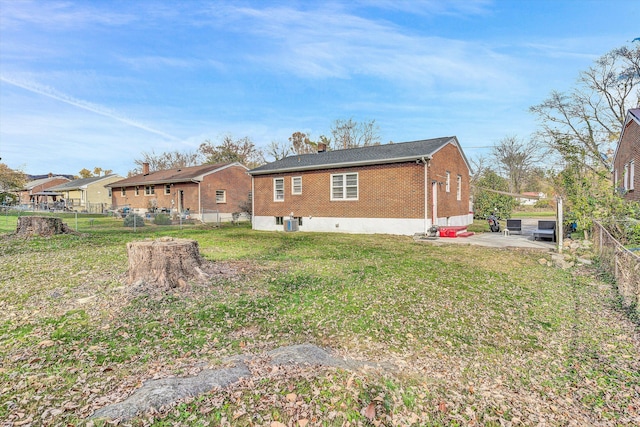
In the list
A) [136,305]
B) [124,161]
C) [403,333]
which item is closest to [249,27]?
[136,305]

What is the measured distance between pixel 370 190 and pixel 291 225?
4.89m

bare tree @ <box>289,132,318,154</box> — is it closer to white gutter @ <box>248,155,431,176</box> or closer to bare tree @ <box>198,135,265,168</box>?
bare tree @ <box>198,135,265,168</box>

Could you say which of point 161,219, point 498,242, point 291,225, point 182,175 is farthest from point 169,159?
point 498,242

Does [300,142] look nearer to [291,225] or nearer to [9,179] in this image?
[291,225]

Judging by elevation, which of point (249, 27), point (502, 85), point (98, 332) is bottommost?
point (98, 332)

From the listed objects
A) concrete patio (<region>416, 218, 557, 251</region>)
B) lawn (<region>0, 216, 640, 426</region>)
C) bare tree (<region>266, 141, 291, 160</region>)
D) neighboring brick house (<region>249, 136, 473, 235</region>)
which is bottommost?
lawn (<region>0, 216, 640, 426</region>)

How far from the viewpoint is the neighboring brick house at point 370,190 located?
14594mm

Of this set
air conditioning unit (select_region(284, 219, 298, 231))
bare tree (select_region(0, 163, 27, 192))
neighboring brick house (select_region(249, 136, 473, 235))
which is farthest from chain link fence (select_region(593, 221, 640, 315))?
bare tree (select_region(0, 163, 27, 192))

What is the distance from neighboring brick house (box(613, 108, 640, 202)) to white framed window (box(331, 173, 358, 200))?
32.8ft

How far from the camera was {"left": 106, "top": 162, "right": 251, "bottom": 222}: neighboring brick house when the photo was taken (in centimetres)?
2580

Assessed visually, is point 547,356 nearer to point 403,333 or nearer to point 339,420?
point 403,333

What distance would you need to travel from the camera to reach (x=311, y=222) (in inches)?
696

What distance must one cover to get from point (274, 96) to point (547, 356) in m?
22.8

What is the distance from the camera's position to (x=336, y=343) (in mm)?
3973
